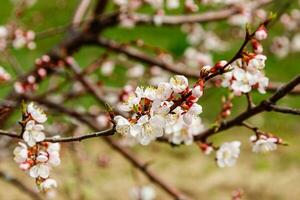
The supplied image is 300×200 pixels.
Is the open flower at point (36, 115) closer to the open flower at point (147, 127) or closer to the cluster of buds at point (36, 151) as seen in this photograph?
the cluster of buds at point (36, 151)

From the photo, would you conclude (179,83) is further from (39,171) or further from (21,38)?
(21,38)

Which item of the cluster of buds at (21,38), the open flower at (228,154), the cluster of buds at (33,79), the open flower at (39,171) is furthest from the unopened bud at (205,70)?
the cluster of buds at (21,38)

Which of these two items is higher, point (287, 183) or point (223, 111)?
point (287, 183)

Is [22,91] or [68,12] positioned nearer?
[22,91]

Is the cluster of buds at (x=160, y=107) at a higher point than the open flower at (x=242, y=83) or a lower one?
lower

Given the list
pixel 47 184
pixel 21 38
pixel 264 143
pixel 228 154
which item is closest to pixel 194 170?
pixel 21 38

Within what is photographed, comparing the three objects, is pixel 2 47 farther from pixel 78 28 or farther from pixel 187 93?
pixel 187 93

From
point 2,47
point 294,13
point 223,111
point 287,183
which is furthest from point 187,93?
point 287,183
